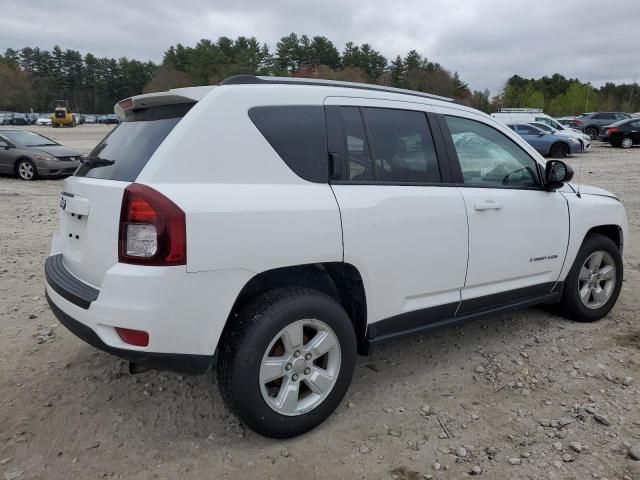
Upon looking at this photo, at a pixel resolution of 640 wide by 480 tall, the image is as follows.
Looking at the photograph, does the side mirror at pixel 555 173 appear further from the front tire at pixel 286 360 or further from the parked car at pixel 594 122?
the parked car at pixel 594 122

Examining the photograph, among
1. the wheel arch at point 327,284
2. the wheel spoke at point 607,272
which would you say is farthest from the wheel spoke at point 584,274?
the wheel arch at point 327,284

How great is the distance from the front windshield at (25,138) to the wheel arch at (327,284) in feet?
41.9

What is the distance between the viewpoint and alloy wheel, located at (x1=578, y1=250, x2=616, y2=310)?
14.1 feet

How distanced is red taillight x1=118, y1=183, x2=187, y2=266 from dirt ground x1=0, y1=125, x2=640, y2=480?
3.57 ft

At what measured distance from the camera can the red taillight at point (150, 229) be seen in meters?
2.28

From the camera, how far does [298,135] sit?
9.02 ft

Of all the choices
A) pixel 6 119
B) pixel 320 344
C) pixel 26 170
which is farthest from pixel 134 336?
pixel 6 119

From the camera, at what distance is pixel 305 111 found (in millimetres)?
2818

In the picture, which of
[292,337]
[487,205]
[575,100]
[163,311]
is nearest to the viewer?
[163,311]

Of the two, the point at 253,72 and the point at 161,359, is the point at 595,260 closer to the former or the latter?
the point at 161,359

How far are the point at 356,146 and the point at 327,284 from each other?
2.70 ft

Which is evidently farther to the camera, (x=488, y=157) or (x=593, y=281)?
(x=593, y=281)

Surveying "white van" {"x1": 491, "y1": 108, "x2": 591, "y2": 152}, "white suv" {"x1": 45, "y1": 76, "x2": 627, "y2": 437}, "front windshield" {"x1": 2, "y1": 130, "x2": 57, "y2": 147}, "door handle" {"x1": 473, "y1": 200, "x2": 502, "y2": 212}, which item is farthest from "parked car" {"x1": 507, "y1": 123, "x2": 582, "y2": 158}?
"white suv" {"x1": 45, "y1": 76, "x2": 627, "y2": 437}

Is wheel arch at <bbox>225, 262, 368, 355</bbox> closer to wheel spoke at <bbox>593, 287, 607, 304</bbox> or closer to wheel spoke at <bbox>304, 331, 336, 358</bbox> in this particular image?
wheel spoke at <bbox>304, 331, 336, 358</bbox>
